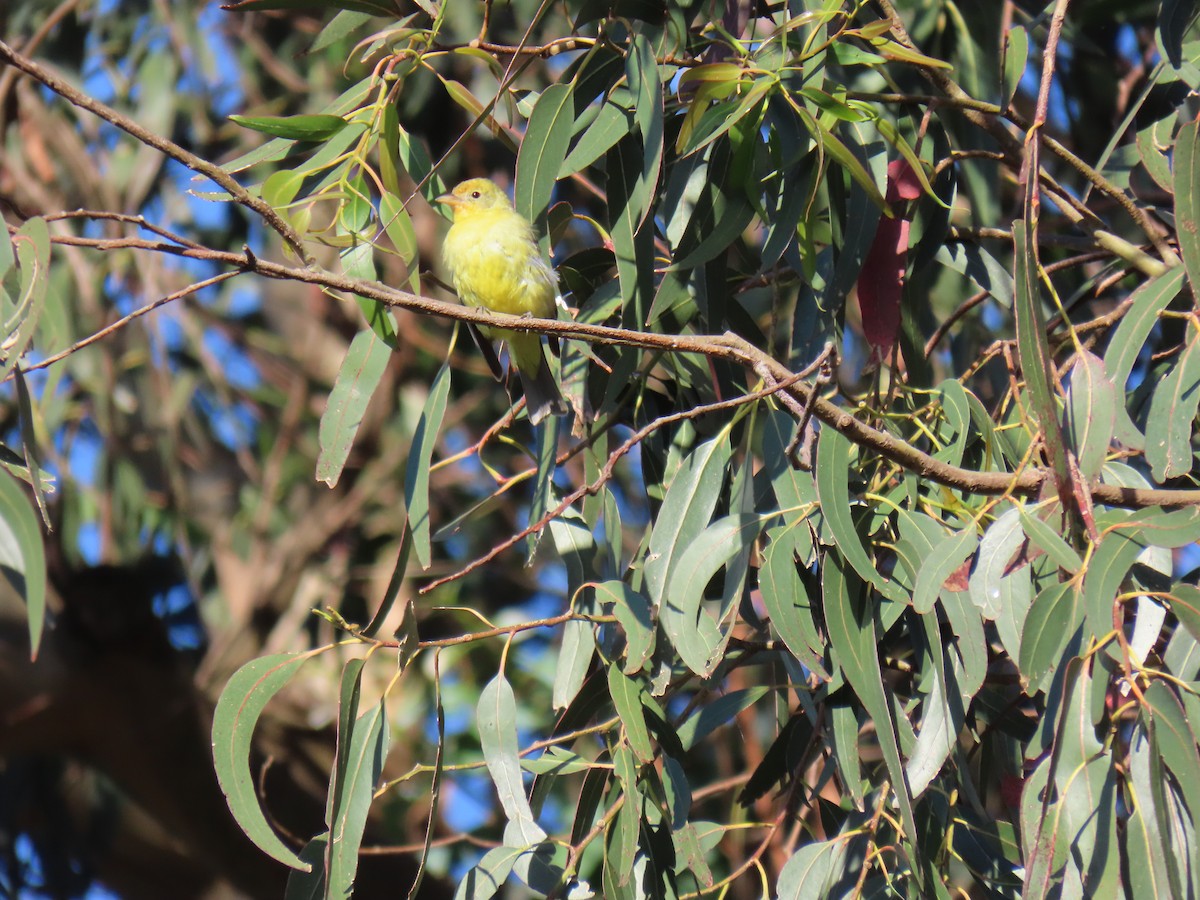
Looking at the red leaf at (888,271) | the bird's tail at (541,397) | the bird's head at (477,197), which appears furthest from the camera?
the bird's head at (477,197)

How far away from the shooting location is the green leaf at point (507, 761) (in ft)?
7.16

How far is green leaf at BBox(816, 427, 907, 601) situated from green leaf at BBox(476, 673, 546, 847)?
23.7 inches

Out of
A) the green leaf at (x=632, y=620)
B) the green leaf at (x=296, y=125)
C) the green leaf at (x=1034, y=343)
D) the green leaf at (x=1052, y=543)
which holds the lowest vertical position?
the green leaf at (x=632, y=620)

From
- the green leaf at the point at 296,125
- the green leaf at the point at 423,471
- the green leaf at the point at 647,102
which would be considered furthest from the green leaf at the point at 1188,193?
the green leaf at the point at 296,125

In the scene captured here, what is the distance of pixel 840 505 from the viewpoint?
200cm

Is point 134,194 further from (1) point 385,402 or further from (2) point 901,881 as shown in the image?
(2) point 901,881

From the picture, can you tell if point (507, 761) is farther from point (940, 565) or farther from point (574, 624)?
point (940, 565)

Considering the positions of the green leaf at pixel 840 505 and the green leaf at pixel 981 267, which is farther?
the green leaf at pixel 981 267

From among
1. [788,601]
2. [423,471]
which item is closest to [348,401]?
[423,471]

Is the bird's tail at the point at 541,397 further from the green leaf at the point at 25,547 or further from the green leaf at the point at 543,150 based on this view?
the green leaf at the point at 25,547

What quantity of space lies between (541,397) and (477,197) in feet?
4.34

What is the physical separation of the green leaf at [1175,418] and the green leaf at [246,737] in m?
1.29

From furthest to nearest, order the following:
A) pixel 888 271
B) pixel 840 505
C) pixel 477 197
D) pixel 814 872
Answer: pixel 477 197
pixel 888 271
pixel 814 872
pixel 840 505

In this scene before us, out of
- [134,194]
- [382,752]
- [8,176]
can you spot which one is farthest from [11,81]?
[382,752]
